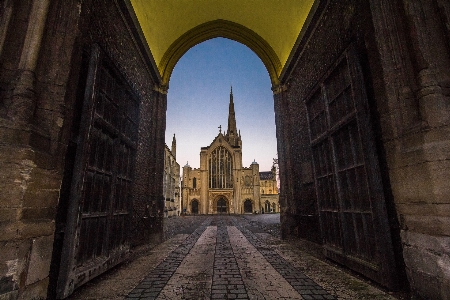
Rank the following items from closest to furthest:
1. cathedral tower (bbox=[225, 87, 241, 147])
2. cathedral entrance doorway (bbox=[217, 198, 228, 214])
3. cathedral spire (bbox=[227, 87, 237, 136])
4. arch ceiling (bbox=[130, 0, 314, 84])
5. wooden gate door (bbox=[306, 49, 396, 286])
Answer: wooden gate door (bbox=[306, 49, 396, 286]), arch ceiling (bbox=[130, 0, 314, 84]), cathedral entrance doorway (bbox=[217, 198, 228, 214]), cathedral tower (bbox=[225, 87, 241, 147]), cathedral spire (bbox=[227, 87, 237, 136])

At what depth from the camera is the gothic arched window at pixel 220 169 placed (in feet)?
125

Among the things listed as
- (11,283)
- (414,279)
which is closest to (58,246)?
(11,283)

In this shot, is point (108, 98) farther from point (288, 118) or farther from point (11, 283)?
point (288, 118)

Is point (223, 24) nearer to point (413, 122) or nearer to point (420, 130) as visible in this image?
point (413, 122)

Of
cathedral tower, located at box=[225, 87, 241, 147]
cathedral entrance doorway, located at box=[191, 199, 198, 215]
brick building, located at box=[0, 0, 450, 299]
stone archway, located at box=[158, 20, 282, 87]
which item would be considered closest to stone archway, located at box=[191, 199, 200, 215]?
cathedral entrance doorway, located at box=[191, 199, 198, 215]

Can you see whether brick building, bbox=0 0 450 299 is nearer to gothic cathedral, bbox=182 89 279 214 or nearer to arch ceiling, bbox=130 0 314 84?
arch ceiling, bbox=130 0 314 84

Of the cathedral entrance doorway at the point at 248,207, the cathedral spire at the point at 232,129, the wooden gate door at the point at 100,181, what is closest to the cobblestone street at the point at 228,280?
the wooden gate door at the point at 100,181

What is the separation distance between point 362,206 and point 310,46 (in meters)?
4.26

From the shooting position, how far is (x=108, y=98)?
3727mm

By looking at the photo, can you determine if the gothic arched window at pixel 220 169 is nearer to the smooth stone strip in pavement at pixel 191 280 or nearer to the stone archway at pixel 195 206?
the stone archway at pixel 195 206

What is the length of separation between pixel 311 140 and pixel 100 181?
4.12 meters

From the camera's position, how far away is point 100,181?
341 centimetres

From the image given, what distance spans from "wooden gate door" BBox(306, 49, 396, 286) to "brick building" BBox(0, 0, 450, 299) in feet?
0.06

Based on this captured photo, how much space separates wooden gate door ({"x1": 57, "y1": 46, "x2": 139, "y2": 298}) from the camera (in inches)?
104
